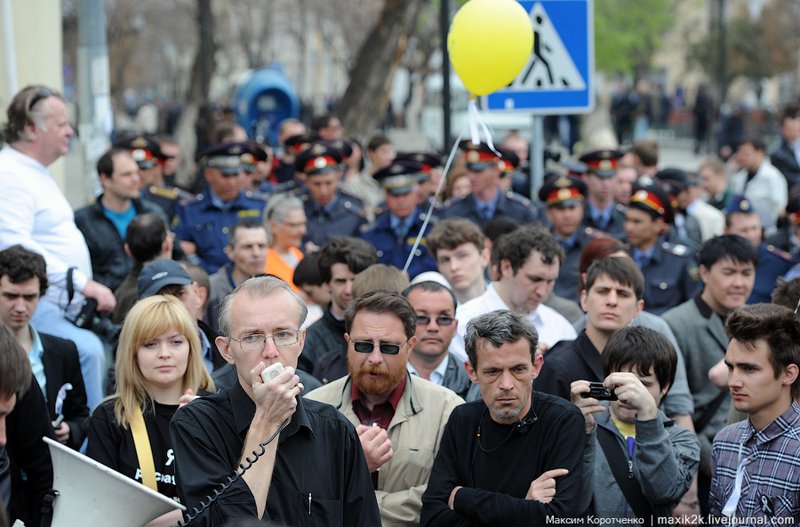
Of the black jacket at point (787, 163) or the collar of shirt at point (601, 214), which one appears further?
the black jacket at point (787, 163)

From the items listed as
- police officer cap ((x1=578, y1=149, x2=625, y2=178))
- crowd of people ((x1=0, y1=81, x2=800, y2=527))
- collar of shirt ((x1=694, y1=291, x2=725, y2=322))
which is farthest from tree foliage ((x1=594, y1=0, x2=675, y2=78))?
collar of shirt ((x1=694, y1=291, x2=725, y2=322))

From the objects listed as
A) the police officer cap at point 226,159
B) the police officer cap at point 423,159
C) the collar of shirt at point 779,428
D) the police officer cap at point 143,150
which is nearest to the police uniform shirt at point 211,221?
the police officer cap at point 226,159

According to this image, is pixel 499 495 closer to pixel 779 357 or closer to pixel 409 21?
pixel 779 357

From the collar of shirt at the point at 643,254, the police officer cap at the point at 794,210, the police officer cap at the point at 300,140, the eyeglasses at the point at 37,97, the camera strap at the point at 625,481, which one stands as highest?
the eyeglasses at the point at 37,97

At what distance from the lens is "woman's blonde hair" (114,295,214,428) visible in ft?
18.4

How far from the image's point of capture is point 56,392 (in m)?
6.36

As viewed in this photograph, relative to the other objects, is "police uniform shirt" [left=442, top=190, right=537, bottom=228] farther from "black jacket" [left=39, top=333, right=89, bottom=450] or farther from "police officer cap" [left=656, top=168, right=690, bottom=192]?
"black jacket" [left=39, top=333, right=89, bottom=450]

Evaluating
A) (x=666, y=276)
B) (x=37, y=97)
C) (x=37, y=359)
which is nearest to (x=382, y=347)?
(x=37, y=359)

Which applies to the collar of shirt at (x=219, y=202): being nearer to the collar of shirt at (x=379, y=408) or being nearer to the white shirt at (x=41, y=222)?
the white shirt at (x=41, y=222)

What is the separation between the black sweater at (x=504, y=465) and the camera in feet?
16.4

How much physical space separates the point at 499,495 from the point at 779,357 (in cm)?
152

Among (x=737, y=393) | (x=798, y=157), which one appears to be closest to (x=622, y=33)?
(x=798, y=157)

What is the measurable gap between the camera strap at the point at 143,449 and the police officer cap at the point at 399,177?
17.9 feet

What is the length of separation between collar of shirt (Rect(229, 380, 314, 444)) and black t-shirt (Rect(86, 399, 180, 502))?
3.92 feet
